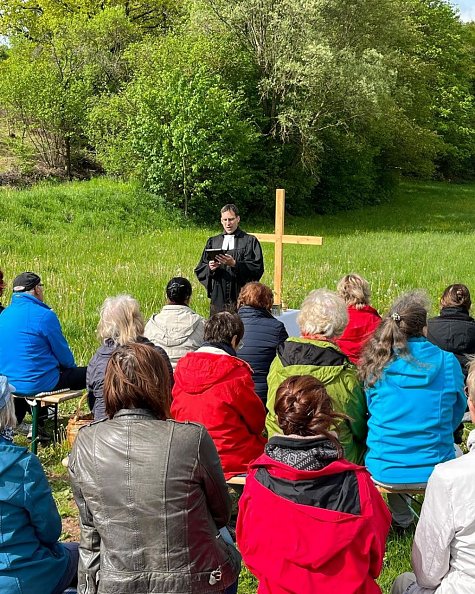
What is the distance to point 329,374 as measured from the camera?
4289 millimetres

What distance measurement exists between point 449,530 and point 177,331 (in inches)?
137

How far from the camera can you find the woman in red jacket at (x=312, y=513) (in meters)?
2.72

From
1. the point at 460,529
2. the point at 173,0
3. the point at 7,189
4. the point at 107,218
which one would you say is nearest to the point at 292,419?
the point at 460,529

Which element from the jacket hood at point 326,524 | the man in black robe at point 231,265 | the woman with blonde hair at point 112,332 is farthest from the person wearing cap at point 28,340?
the jacket hood at point 326,524

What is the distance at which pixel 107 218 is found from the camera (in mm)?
21047

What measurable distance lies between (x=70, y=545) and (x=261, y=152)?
27.1 m

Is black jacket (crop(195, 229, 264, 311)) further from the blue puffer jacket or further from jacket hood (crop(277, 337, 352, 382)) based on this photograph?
jacket hood (crop(277, 337, 352, 382))

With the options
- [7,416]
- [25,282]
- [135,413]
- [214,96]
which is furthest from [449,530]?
[214,96]

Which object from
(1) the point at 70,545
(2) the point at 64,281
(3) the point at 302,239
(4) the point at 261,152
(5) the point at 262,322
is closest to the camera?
(1) the point at 70,545

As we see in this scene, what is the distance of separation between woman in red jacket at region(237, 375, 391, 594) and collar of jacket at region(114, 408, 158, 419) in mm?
493

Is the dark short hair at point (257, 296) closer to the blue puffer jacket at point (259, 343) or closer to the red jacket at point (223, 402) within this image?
the blue puffer jacket at point (259, 343)

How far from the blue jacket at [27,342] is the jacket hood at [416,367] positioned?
3.06 meters

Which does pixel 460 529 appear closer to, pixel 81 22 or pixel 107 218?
pixel 107 218

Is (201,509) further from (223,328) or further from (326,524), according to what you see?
(223,328)
